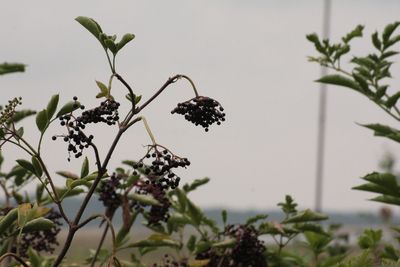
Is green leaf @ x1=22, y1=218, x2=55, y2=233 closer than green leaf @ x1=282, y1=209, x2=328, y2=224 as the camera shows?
Yes

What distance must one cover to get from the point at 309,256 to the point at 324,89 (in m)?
24.7

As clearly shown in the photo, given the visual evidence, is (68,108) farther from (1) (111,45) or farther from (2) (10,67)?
(2) (10,67)

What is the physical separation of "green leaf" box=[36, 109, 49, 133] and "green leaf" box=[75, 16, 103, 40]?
1.08 ft

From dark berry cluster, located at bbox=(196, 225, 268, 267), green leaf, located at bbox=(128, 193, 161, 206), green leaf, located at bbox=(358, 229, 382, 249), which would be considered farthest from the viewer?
green leaf, located at bbox=(358, 229, 382, 249)

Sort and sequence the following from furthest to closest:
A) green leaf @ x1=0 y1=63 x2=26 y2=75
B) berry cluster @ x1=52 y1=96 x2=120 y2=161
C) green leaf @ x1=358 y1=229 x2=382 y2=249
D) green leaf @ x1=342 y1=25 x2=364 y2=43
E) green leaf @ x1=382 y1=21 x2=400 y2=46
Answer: green leaf @ x1=342 y1=25 x2=364 y2=43, green leaf @ x1=382 y1=21 x2=400 y2=46, green leaf @ x1=0 y1=63 x2=26 y2=75, green leaf @ x1=358 y1=229 x2=382 y2=249, berry cluster @ x1=52 y1=96 x2=120 y2=161

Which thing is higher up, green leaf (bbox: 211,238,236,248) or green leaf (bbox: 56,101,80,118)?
green leaf (bbox: 56,101,80,118)

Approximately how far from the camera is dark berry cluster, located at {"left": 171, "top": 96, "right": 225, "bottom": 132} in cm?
238

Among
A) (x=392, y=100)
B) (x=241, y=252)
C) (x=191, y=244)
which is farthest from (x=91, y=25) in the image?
(x=392, y=100)

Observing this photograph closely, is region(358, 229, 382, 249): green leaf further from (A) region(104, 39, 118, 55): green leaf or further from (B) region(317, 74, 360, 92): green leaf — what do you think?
(A) region(104, 39, 118, 55): green leaf

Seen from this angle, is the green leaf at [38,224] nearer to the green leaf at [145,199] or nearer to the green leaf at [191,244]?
the green leaf at [145,199]

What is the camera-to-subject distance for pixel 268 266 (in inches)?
153

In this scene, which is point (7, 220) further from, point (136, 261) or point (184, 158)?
point (136, 261)

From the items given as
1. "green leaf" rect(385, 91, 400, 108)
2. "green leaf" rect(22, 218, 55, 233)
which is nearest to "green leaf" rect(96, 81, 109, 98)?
"green leaf" rect(22, 218, 55, 233)

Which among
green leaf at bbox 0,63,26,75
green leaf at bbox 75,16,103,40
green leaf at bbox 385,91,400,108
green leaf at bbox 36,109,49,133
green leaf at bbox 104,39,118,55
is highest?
green leaf at bbox 75,16,103,40
